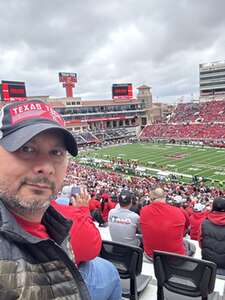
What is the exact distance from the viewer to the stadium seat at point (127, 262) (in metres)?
2.87

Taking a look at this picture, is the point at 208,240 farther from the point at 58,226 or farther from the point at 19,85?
the point at 19,85

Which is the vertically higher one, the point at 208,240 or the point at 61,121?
the point at 61,121

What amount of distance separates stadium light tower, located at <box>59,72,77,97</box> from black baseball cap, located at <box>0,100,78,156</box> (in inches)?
3253

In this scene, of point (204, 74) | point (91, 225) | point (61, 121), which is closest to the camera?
point (61, 121)

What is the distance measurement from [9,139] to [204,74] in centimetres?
10106

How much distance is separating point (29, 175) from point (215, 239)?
3.51 metres

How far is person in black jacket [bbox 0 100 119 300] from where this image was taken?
3.74 feet

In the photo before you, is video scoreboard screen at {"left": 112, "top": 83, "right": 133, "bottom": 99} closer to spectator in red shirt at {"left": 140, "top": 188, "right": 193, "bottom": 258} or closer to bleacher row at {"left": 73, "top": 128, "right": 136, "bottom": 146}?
bleacher row at {"left": 73, "top": 128, "right": 136, "bottom": 146}

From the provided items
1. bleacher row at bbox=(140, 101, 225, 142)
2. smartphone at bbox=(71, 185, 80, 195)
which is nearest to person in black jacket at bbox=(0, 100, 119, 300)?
smartphone at bbox=(71, 185, 80, 195)

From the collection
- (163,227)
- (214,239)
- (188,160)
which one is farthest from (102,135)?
(163,227)

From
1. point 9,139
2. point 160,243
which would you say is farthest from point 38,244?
point 160,243

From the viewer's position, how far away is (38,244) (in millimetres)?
1254

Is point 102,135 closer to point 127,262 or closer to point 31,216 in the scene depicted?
point 127,262

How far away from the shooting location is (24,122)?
4.51 ft
